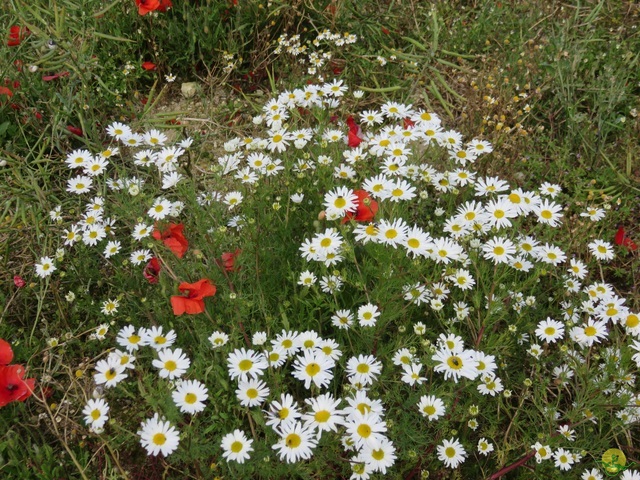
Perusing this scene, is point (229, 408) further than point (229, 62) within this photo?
No

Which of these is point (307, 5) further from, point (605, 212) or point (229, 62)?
point (605, 212)

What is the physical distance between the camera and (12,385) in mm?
1725

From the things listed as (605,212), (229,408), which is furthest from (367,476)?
(605,212)

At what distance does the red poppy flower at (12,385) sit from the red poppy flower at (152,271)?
494mm

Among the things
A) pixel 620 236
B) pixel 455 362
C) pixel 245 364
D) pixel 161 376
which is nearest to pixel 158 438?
pixel 161 376

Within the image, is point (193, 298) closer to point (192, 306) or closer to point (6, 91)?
point (192, 306)

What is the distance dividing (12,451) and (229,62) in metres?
2.33

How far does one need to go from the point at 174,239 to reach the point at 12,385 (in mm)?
669

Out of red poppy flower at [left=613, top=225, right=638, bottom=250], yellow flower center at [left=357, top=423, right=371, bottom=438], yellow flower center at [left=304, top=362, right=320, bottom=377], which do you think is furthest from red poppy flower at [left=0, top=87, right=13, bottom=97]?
red poppy flower at [left=613, top=225, right=638, bottom=250]

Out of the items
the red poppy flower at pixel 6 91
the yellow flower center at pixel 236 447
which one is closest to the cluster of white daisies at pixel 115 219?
the red poppy flower at pixel 6 91

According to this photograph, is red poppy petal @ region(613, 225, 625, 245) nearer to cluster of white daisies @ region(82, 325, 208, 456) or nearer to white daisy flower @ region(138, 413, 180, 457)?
cluster of white daisies @ region(82, 325, 208, 456)

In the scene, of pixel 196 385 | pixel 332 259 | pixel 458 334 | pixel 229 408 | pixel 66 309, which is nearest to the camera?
pixel 196 385

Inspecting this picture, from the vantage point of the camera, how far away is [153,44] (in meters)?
3.13

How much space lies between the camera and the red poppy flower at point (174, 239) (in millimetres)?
1853
